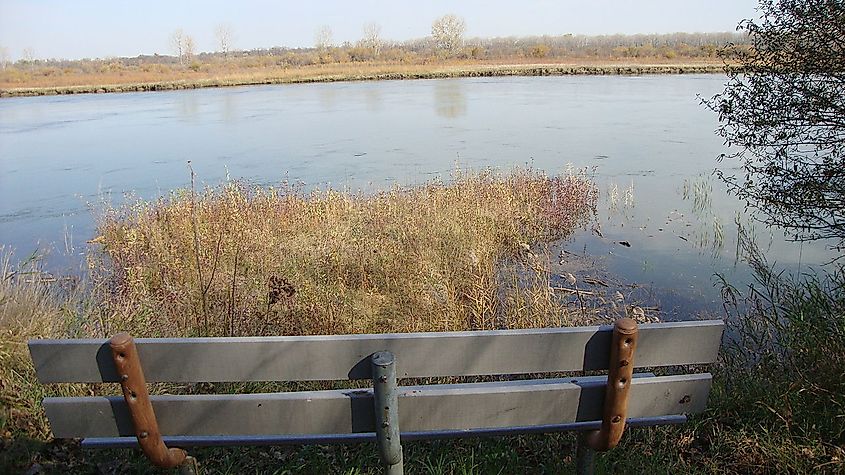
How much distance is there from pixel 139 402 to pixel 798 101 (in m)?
4.69

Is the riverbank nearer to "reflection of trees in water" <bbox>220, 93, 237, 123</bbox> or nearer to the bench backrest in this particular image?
the bench backrest

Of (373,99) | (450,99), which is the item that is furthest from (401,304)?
(373,99)

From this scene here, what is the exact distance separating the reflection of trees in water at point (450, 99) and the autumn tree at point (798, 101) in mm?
16768

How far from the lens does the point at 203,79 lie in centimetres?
4388

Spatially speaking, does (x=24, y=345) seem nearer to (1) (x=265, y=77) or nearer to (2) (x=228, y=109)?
(2) (x=228, y=109)

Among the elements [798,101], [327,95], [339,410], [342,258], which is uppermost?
[798,101]

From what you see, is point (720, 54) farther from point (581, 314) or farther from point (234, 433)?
point (234, 433)

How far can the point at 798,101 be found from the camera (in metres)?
4.57

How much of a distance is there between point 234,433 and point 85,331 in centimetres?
325

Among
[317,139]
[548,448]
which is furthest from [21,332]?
[317,139]

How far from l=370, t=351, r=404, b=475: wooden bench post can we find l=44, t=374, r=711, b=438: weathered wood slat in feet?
0.30

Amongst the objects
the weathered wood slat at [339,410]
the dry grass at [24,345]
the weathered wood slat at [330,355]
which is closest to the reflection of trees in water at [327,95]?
the dry grass at [24,345]

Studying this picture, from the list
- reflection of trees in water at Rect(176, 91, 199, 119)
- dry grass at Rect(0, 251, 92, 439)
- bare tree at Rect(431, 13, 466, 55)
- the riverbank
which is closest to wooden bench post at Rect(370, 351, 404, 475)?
the riverbank

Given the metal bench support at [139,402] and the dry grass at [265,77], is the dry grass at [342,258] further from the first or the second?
the dry grass at [265,77]
